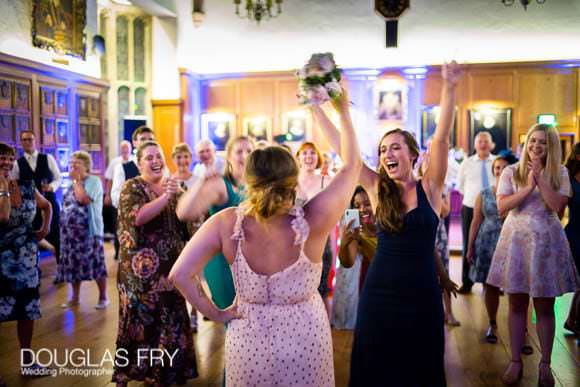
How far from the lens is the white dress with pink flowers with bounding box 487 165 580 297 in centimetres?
346

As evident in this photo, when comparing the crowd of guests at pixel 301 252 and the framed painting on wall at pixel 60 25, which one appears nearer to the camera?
the crowd of guests at pixel 301 252

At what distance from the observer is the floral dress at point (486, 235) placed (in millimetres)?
5070

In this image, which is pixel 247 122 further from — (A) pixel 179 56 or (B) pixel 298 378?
(B) pixel 298 378

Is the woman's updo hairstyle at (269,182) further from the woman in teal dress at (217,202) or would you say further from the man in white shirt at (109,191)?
the man in white shirt at (109,191)

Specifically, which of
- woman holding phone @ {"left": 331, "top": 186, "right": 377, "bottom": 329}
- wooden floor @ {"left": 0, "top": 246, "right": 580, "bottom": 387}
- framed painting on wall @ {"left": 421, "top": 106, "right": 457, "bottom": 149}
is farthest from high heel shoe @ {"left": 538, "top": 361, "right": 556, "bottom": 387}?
framed painting on wall @ {"left": 421, "top": 106, "right": 457, "bottom": 149}

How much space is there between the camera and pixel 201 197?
9.75ft

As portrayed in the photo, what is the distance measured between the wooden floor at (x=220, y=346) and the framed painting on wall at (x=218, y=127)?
7.40m

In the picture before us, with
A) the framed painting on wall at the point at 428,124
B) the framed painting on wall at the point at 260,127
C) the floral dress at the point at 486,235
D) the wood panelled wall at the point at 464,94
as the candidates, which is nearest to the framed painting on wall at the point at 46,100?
the wood panelled wall at the point at 464,94

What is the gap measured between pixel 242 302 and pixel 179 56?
37.1 feet

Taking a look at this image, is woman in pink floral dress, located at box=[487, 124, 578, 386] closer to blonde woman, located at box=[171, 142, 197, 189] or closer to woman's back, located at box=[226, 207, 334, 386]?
woman's back, located at box=[226, 207, 334, 386]

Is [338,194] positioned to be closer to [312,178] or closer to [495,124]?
[312,178]

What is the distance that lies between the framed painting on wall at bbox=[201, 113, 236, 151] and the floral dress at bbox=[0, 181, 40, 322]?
9253 millimetres

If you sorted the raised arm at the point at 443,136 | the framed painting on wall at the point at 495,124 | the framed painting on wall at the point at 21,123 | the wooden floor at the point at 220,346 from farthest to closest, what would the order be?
1. the framed painting on wall at the point at 495,124
2. the framed painting on wall at the point at 21,123
3. the wooden floor at the point at 220,346
4. the raised arm at the point at 443,136

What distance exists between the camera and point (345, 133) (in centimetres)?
196
